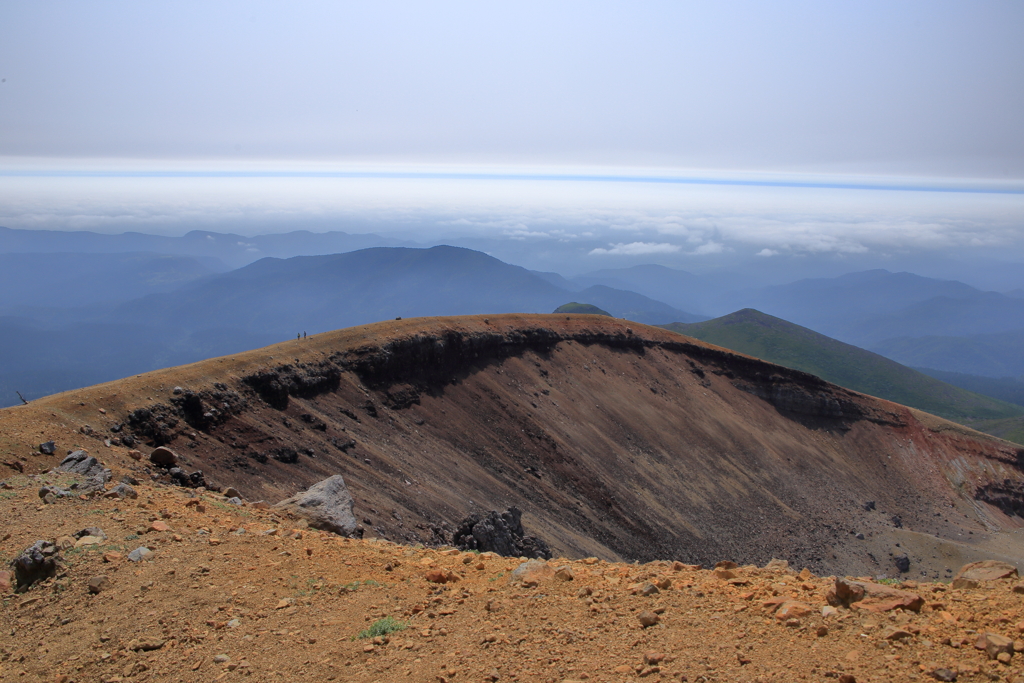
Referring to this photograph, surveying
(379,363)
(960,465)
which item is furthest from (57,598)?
(960,465)

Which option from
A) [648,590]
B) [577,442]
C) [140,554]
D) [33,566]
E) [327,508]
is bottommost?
[577,442]

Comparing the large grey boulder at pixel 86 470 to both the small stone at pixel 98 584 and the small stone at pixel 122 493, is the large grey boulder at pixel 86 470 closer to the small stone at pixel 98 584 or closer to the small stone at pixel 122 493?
the small stone at pixel 122 493

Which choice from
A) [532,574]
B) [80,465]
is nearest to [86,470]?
[80,465]

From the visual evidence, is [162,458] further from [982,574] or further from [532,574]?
[982,574]

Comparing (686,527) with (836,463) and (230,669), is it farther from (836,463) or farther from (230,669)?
(230,669)

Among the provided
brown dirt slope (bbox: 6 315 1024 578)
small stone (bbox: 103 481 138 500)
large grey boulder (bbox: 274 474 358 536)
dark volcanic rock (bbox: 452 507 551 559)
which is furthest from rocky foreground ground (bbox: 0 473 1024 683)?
dark volcanic rock (bbox: 452 507 551 559)

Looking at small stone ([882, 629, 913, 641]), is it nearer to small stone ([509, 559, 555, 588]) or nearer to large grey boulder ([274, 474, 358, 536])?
small stone ([509, 559, 555, 588])
